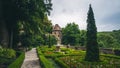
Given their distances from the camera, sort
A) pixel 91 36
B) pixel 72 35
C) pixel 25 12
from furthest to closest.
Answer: pixel 72 35 → pixel 25 12 → pixel 91 36

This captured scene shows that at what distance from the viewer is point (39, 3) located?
27.2 meters

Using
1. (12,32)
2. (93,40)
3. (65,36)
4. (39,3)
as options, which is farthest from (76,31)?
(93,40)

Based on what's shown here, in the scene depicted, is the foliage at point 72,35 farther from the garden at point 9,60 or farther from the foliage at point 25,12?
the garden at point 9,60

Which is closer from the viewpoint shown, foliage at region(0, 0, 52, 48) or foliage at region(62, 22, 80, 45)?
foliage at region(0, 0, 52, 48)

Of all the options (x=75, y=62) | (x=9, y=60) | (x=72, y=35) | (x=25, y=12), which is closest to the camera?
(x=75, y=62)

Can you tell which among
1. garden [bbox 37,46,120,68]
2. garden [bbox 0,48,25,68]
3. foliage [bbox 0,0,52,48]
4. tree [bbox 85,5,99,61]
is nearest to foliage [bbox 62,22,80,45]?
foliage [bbox 0,0,52,48]

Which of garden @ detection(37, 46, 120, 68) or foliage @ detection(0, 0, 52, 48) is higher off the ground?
foliage @ detection(0, 0, 52, 48)

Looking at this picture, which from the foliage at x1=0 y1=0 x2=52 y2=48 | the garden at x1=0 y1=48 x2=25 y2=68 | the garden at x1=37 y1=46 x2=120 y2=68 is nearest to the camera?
the garden at x1=0 y1=48 x2=25 y2=68

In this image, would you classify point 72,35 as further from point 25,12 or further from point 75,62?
point 75,62

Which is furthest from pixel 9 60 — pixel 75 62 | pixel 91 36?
pixel 91 36

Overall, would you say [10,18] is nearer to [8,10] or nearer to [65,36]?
[8,10]

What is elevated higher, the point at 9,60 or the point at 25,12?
the point at 25,12

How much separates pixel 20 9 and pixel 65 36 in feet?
143

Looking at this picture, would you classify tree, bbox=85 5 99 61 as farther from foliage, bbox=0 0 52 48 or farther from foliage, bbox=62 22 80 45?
foliage, bbox=62 22 80 45
